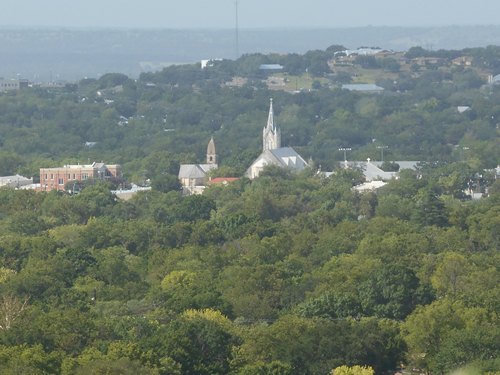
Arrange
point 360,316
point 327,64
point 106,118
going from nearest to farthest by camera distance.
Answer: point 360,316 < point 106,118 < point 327,64

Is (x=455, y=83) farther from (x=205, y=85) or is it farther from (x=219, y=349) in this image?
(x=219, y=349)

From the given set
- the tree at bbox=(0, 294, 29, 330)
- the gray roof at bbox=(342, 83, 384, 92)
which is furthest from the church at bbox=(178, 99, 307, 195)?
the gray roof at bbox=(342, 83, 384, 92)

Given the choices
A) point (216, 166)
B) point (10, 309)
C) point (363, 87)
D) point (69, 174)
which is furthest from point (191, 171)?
point (363, 87)

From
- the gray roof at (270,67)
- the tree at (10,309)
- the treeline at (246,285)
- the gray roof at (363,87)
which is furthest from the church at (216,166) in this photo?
the gray roof at (270,67)

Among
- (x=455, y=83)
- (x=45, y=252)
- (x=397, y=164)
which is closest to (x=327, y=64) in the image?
(x=455, y=83)

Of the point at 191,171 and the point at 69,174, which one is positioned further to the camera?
the point at 191,171

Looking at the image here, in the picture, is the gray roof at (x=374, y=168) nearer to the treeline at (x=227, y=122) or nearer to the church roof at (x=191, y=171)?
the treeline at (x=227, y=122)

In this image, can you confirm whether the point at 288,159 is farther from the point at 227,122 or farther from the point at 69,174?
the point at 227,122
